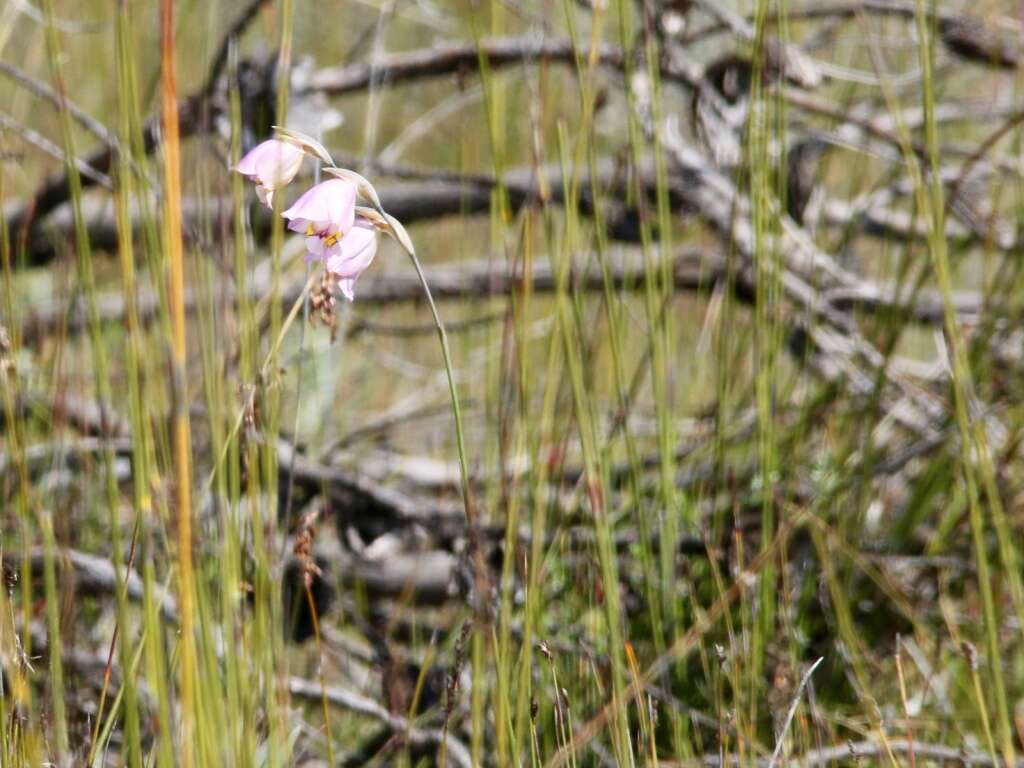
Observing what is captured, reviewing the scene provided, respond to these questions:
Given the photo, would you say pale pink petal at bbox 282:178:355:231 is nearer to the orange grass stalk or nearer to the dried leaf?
the dried leaf

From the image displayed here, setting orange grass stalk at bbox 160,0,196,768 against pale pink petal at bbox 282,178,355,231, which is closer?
orange grass stalk at bbox 160,0,196,768

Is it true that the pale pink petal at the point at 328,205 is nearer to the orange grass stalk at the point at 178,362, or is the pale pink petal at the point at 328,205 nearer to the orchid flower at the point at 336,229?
the orchid flower at the point at 336,229

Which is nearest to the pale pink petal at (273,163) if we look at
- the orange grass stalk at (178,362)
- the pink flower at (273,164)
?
the pink flower at (273,164)

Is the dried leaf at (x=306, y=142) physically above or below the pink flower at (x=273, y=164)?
above

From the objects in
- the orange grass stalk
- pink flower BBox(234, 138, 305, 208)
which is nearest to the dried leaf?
pink flower BBox(234, 138, 305, 208)

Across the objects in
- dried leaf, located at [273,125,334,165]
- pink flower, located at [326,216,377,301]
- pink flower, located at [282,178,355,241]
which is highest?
dried leaf, located at [273,125,334,165]

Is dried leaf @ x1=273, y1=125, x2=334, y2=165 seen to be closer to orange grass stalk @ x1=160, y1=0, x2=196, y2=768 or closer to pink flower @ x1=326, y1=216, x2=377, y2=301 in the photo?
pink flower @ x1=326, y1=216, x2=377, y2=301

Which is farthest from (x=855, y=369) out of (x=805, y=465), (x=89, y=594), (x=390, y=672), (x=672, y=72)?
(x=89, y=594)

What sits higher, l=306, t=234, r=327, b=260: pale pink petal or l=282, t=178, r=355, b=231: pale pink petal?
l=282, t=178, r=355, b=231: pale pink petal
